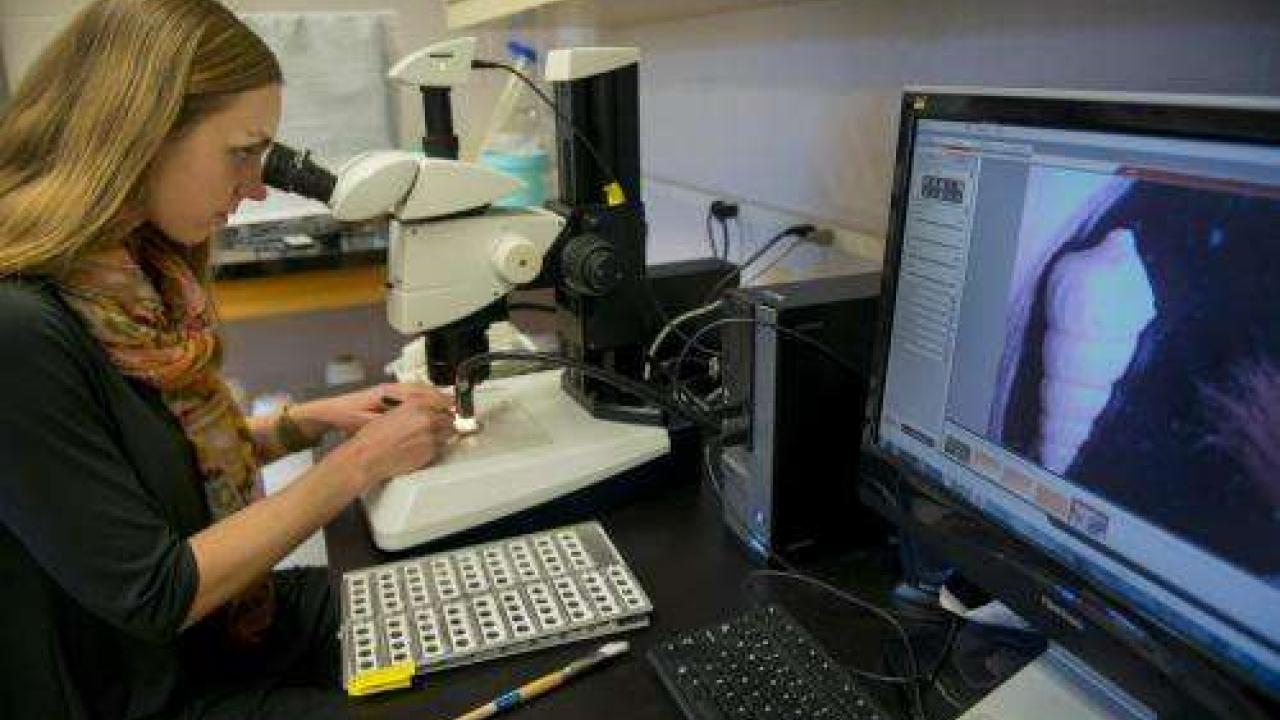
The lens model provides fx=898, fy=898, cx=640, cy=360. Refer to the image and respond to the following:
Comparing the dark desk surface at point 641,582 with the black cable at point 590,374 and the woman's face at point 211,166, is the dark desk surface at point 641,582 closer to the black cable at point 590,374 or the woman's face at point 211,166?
the black cable at point 590,374

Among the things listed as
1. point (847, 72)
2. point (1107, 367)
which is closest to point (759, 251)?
point (847, 72)

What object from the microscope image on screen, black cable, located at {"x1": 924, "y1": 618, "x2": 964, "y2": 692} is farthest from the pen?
the microscope image on screen

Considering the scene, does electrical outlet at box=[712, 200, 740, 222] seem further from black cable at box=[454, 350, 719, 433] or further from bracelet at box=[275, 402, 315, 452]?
bracelet at box=[275, 402, 315, 452]

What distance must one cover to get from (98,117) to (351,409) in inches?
18.4

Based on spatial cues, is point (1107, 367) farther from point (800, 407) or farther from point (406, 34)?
point (406, 34)

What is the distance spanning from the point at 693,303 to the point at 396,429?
45 centimetres

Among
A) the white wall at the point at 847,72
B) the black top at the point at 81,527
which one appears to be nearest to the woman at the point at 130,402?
the black top at the point at 81,527

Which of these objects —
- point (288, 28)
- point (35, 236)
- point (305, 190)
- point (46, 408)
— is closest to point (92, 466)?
point (46, 408)

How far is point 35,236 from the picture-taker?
2.54 feet

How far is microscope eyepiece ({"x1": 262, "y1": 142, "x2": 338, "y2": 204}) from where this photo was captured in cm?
92

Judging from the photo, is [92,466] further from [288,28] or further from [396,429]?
[288,28]

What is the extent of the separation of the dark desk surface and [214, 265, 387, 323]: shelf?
127cm

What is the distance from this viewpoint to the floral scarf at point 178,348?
2.67 ft

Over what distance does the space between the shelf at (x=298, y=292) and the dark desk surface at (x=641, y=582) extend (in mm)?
1271
